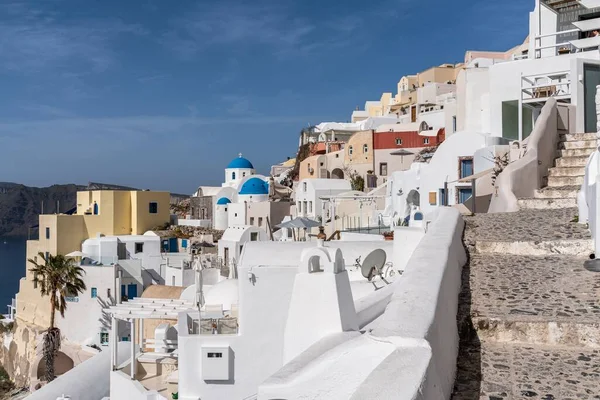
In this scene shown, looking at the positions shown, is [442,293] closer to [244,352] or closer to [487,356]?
[487,356]

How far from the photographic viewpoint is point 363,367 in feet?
11.0

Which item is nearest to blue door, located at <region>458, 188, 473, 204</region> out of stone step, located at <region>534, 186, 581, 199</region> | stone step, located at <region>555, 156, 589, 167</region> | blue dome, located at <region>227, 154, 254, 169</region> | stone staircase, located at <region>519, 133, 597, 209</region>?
stone staircase, located at <region>519, 133, 597, 209</region>

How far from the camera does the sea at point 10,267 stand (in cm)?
6881

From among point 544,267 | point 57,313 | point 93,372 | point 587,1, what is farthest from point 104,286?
point 544,267

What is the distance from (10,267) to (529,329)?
104150 mm

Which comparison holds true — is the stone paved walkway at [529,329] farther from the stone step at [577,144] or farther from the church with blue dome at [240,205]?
the church with blue dome at [240,205]

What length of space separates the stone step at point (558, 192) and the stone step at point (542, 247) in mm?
3529

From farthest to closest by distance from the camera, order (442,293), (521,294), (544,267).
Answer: (544,267) → (521,294) → (442,293)

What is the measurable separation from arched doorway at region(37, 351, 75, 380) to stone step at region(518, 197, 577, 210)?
24002 mm

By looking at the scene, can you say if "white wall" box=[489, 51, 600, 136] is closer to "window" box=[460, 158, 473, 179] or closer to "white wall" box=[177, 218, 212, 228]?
"window" box=[460, 158, 473, 179]

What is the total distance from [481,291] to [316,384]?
2506 millimetres

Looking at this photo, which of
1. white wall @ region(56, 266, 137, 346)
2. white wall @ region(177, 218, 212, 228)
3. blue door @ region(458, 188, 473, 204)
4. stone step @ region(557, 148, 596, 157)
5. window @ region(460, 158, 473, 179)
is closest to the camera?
stone step @ region(557, 148, 596, 157)

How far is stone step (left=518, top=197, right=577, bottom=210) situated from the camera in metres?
9.80

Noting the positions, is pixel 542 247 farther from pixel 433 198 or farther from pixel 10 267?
pixel 10 267
